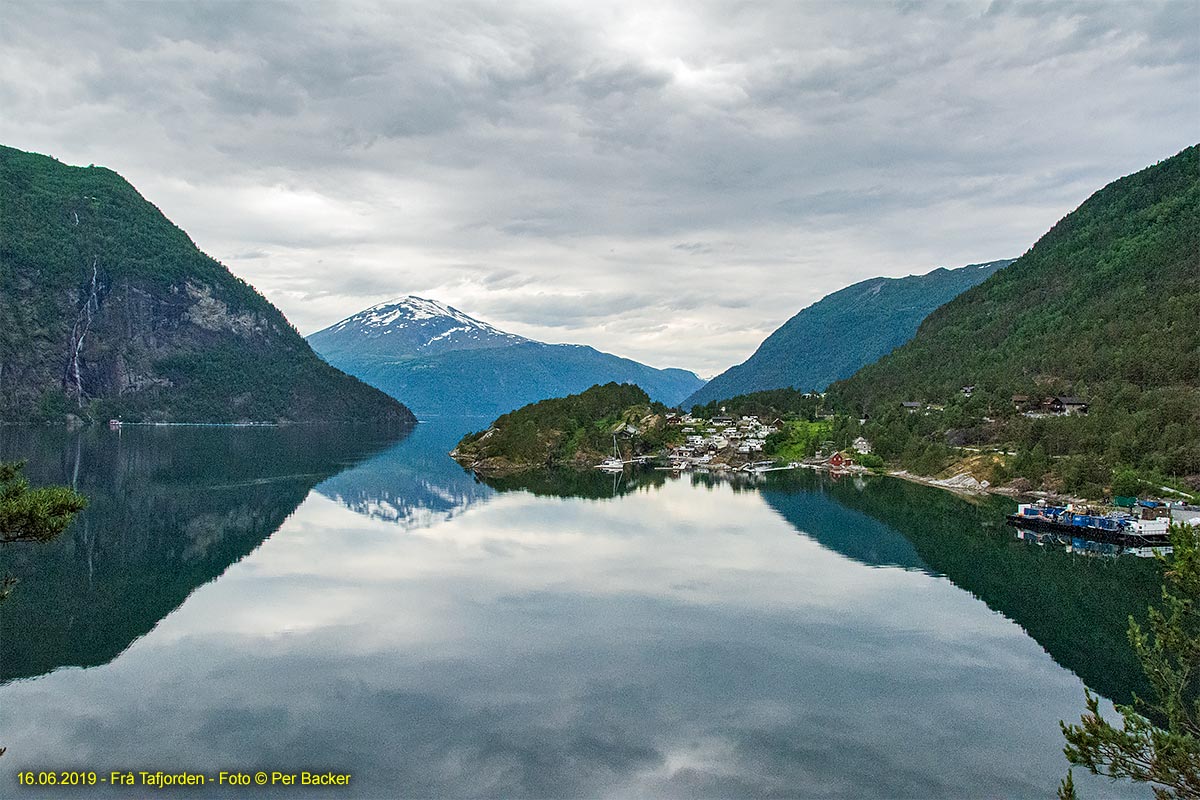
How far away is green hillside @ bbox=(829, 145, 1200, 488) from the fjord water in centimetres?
2318

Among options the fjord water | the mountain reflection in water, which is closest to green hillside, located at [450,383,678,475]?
the mountain reflection in water

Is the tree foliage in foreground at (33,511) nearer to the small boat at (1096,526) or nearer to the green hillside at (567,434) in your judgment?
the small boat at (1096,526)

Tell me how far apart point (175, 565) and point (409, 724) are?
112ft

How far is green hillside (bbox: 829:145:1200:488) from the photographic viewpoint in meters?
83.1

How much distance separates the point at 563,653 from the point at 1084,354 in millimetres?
114542

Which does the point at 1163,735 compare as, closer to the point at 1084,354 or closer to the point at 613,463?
the point at 613,463

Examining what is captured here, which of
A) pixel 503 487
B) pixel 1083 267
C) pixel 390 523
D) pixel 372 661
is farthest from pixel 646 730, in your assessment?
pixel 1083 267

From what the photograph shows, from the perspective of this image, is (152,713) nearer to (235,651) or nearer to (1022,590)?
(235,651)

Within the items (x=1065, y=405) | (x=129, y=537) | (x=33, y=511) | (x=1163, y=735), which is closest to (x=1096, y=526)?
(x=1065, y=405)

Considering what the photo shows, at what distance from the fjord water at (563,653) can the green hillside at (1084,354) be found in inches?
912

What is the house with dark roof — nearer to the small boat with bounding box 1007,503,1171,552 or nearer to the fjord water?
the small boat with bounding box 1007,503,1171,552

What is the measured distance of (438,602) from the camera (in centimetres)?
4288

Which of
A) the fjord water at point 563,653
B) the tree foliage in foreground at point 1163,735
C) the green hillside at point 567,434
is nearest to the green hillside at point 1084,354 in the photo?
the fjord water at point 563,653

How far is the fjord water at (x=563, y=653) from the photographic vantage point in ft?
76.2
